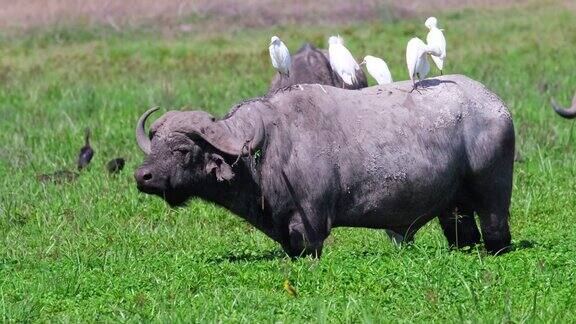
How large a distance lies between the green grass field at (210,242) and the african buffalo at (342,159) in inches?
9.6

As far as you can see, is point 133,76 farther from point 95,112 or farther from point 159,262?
point 159,262

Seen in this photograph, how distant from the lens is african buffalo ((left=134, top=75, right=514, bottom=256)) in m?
7.55

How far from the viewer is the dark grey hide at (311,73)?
1021 cm

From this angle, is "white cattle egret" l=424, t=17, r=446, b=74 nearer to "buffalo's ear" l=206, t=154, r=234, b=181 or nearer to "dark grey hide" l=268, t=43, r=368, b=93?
"dark grey hide" l=268, t=43, r=368, b=93

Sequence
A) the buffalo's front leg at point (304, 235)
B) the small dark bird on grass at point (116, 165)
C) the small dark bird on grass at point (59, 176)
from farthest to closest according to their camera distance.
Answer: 1. the small dark bird on grass at point (116, 165)
2. the small dark bird on grass at point (59, 176)
3. the buffalo's front leg at point (304, 235)

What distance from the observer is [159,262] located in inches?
307

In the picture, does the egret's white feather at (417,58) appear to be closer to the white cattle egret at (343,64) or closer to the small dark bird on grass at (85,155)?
the white cattle egret at (343,64)

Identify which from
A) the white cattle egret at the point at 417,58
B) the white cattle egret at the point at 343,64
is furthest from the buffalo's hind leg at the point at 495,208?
the white cattle egret at the point at 343,64

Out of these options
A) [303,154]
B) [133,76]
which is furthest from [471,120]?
[133,76]

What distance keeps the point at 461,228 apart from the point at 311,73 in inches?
91.4

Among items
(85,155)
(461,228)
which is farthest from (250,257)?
(85,155)

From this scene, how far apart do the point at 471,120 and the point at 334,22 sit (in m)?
18.2

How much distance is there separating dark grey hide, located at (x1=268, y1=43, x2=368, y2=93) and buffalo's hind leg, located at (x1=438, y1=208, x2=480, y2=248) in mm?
1984

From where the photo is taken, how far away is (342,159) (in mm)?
7723
